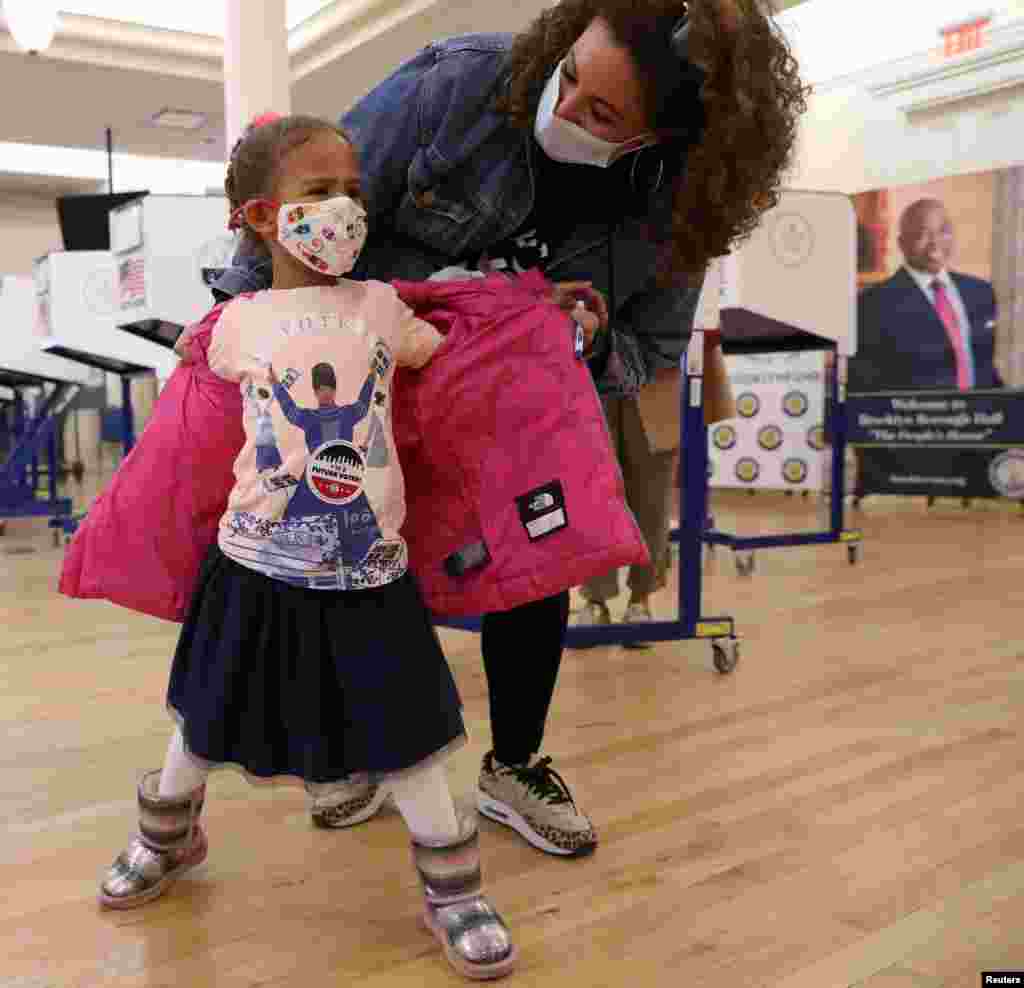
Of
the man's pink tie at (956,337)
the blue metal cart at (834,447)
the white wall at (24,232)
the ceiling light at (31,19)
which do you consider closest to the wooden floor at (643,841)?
the blue metal cart at (834,447)

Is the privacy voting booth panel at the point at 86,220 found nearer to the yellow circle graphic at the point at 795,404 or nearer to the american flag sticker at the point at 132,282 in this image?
the american flag sticker at the point at 132,282

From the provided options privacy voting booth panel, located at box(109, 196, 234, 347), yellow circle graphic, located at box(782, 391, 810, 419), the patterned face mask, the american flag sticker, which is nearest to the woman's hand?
the patterned face mask

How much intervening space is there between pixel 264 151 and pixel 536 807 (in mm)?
778

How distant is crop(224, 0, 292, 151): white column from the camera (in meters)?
3.71

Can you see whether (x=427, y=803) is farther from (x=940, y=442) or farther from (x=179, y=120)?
(x=179, y=120)

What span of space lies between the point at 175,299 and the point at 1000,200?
4143 millimetres

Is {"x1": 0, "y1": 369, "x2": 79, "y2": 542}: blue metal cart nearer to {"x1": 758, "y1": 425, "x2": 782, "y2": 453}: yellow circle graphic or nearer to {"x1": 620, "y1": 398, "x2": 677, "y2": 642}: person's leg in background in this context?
{"x1": 620, "y1": 398, "x2": 677, "y2": 642}: person's leg in background

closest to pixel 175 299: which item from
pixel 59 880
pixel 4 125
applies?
pixel 59 880

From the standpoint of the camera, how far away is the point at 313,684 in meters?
0.99

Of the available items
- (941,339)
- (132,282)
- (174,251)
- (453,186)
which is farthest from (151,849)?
(941,339)

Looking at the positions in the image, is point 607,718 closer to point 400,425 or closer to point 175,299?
point 400,425

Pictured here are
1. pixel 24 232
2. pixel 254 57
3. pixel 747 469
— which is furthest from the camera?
pixel 24 232

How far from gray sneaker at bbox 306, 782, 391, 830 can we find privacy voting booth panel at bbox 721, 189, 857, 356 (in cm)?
210

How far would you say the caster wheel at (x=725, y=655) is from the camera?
2141 mm
